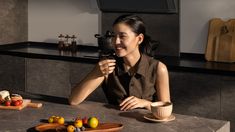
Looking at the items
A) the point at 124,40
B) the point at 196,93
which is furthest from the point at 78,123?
the point at 196,93

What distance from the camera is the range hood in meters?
4.74

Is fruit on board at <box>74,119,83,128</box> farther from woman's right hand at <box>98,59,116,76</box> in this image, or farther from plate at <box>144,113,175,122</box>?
woman's right hand at <box>98,59,116,76</box>

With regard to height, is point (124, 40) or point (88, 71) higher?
point (124, 40)

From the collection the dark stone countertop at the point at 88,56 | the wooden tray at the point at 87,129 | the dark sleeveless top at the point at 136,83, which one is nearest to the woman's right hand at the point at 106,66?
the dark sleeveless top at the point at 136,83

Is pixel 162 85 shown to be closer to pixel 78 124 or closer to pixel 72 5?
pixel 78 124

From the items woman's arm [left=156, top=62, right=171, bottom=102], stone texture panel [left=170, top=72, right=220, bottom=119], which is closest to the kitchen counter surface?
woman's arm [left=156, top=62, right=171, bottom=102]

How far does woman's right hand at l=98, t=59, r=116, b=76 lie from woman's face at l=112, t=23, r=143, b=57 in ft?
0.31

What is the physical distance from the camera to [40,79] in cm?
517

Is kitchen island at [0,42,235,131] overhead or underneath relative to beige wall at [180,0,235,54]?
underneath

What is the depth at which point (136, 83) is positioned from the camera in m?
3.02

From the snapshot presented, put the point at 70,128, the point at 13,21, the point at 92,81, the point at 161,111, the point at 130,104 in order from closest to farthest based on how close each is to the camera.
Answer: the point at 70,128, the point at 161,111, the point at 130,104, the point at 92,81, the point at 13,21

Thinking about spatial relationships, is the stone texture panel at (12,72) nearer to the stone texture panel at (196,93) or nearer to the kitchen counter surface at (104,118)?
the stone texture panel at (196,93)

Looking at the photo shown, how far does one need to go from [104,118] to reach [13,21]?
11.6ft

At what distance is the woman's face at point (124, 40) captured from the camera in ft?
9.54
